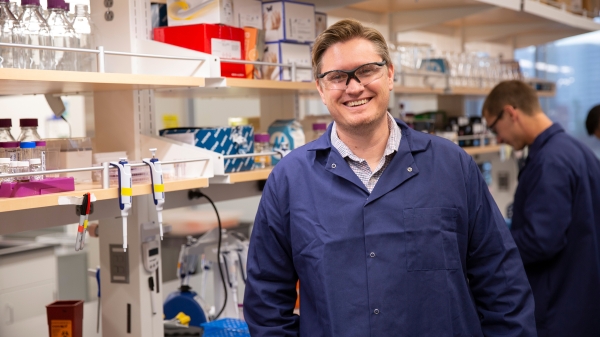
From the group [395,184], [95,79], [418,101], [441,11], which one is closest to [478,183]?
[395,184]

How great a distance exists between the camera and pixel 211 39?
2.27m

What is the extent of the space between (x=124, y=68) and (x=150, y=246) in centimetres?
62

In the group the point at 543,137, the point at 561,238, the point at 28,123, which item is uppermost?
the point at 28,123

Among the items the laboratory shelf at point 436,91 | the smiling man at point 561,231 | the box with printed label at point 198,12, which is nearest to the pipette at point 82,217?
the box with printed label at point 198,12

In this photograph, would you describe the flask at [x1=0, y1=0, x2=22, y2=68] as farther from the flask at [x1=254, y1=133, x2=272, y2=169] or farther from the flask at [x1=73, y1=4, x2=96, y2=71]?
the flask at [x1=254, y1=133, x2=272, y2=169]

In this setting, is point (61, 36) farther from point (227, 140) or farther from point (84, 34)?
point (227, 140)

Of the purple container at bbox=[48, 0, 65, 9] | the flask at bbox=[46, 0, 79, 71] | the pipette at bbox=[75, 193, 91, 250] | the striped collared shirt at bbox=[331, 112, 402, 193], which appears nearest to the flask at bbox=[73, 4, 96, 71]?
the flask at bbox=[46, 0, 79, 71]

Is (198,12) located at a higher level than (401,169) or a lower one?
higher

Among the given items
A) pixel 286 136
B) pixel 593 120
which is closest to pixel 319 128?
pixel 286 136

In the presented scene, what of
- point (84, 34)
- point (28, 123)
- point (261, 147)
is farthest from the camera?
point (261, 147)

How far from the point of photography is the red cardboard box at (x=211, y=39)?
2.27 m

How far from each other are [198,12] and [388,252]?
1182 mm

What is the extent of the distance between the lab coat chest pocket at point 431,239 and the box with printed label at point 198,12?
1.07 m

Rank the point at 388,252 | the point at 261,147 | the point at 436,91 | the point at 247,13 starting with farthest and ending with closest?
the point at 436,91 < the point at 261,147 < the point at 247,13 < the point at 388,252
